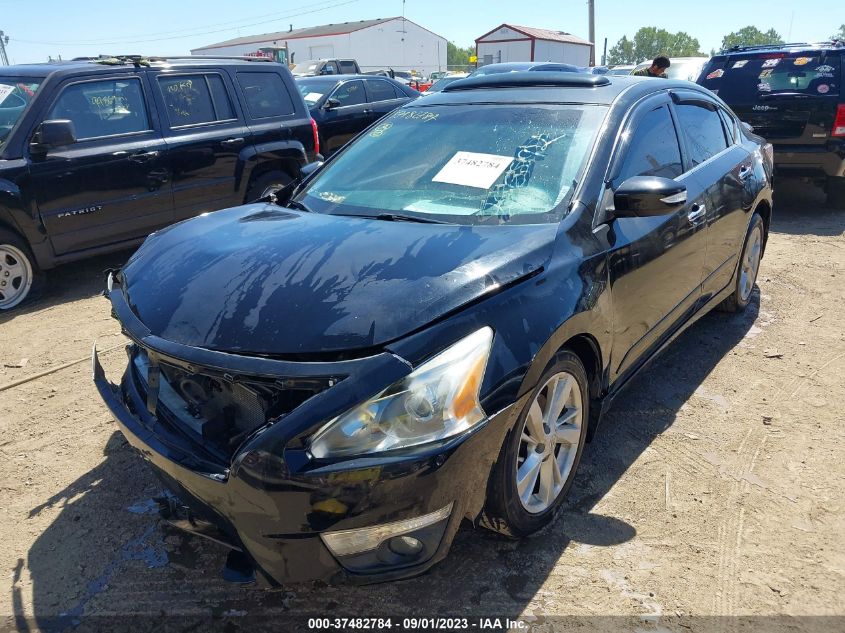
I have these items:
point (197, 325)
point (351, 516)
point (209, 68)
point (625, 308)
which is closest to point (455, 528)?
point (351, 516)

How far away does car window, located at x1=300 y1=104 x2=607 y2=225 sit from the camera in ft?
9.26

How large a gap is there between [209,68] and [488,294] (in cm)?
533

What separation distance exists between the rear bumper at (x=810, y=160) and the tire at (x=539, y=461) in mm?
6530

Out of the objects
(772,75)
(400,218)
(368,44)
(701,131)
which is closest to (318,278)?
(400,218)

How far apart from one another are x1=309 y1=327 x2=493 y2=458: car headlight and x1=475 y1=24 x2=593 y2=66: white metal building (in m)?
56.3

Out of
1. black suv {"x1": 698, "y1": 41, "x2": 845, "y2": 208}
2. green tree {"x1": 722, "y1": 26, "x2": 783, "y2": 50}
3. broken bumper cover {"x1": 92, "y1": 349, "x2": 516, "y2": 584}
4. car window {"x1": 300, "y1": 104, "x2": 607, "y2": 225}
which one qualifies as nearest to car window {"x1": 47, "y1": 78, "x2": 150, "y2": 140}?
car window {"x1": 300, "y1": 104, "x2": 607, "y2": 225}

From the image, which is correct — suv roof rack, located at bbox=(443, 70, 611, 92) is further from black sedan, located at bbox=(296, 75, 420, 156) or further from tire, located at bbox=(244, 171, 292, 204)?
black sedan, located at bbox=(296, 75, 420, 156)

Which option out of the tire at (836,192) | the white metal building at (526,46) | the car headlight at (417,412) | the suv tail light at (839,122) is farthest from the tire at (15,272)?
the white metal building at (526,46)

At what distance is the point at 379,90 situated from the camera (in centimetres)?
1124

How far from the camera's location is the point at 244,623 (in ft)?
7.35

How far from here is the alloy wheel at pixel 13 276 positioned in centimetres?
520

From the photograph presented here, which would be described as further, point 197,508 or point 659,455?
point 659,455

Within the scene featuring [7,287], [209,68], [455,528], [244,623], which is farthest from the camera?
[209,68]

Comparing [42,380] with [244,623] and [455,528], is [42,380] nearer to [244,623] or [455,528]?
[244,623]
